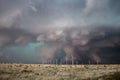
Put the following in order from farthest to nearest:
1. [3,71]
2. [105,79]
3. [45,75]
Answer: [3,71] < [45,75] < [105,79]

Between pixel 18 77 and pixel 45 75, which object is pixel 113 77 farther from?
pixel 18 77

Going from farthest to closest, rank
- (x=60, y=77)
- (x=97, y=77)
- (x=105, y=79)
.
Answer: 1. (x=60, y=77)
2. (x=97, y=77)
3. (x=105, y=79)

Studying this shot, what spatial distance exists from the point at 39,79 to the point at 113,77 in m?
37.9

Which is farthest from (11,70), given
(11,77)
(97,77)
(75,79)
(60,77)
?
(97,77)

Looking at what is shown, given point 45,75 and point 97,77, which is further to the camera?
point 45,75

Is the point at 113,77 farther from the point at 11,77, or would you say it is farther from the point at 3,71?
the point at 3,71

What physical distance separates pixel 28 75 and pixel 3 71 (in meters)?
21.0

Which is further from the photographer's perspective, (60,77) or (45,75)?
(45,75)

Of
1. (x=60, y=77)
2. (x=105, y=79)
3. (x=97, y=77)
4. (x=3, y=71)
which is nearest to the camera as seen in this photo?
(x=105, y=79)

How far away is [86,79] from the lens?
366 ft

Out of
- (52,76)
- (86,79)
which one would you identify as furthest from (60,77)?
(86,79)

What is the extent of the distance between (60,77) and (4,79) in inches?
1203

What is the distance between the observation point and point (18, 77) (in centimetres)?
12962

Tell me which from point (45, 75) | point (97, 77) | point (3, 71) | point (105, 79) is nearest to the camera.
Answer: point (105, 79)
